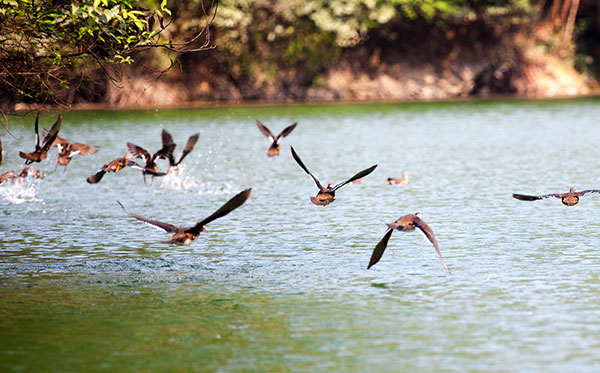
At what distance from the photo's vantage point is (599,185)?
16.8 meters

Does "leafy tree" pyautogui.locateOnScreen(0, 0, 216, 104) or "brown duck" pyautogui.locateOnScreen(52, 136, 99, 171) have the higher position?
"leafy tree" pyautogui.locateOnScreen(0, 0, 216, 104)

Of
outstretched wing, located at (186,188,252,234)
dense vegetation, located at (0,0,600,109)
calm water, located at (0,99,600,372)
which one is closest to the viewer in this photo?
calm water, located at (0,99,600,372)

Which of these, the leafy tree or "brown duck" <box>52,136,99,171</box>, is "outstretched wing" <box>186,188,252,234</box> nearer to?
the leafy tree

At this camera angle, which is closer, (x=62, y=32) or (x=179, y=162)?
(x=62, y=32)

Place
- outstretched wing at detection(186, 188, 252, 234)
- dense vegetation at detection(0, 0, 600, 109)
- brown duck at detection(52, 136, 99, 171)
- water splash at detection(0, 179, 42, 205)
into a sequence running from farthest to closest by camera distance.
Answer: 1. dense vegetation at detection(0, 0, 600, 109)
2. water splash at detection(0, 179, 42, 205)
3. brown duck at detection(52, 136, 99, 171)
4. outstretched wing at detection(186, 188, 252, 234)

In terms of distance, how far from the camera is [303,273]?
10266 millimetres

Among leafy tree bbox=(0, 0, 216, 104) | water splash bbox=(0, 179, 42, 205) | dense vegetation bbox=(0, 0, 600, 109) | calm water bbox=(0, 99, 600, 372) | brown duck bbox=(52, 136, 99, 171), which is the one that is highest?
dense vegetation bbox=(0, 0, 600, 109)

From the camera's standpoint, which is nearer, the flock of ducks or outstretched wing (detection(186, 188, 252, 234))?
outstretched wing (detection(186, 188, 252, 234))

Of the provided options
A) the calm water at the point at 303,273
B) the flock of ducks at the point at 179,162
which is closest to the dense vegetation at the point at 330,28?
the calm water at the point at 303,273

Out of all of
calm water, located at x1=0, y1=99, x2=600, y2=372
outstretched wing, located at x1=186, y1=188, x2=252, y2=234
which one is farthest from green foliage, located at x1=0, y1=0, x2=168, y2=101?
outstretched wing, located at x1=186, y1=188, x2=252, y2=234

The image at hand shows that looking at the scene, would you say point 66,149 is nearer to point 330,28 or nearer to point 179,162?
point 179,162

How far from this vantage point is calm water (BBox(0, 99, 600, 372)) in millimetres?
7562

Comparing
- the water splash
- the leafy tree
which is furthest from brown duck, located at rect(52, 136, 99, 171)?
the leafy tree

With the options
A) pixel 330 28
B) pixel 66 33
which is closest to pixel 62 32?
pixel 66 33
